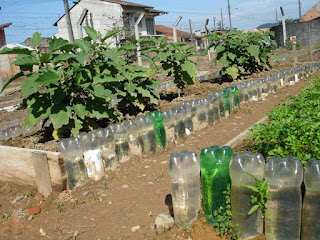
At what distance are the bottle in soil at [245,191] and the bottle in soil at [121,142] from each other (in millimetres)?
1751

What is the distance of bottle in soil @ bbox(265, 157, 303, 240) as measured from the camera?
2023 mm

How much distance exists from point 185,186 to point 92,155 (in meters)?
1.34

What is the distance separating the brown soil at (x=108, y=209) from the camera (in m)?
2.60

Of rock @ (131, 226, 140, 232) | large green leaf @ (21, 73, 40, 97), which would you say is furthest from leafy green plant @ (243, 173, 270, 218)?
large green leaf @ (21, 73, 40, 97)

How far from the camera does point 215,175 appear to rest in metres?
2.34

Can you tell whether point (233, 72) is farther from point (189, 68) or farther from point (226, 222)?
point (226, 222)

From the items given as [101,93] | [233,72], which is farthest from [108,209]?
[233,72]

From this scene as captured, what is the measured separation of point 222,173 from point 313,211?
0.61m

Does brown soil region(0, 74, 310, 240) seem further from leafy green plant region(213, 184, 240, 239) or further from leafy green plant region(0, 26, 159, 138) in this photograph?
leafy green plant region(0, 26, 159, 138)

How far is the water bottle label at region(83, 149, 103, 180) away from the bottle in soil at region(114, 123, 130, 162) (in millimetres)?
296

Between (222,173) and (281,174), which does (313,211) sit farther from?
(222,173)

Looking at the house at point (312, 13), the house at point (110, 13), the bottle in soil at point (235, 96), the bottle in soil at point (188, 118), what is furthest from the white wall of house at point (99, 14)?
the bottle in soil at point (188, 118)

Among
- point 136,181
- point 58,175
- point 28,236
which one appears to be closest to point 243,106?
point 136,181

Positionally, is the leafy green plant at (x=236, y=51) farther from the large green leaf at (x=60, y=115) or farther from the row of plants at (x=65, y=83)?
the large green leaf at (x=60, y=115)
